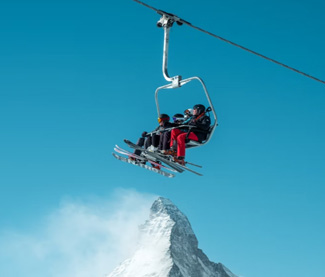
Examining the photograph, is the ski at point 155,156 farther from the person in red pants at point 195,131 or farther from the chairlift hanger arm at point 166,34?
the chairlift hanger arm at point 166,34

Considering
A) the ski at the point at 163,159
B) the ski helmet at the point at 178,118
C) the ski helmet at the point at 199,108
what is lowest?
the ski at the point at 163,159

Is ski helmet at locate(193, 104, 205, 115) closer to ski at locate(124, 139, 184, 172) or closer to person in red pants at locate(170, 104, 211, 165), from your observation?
person in red pants at locate(170, 104, 211, 165)

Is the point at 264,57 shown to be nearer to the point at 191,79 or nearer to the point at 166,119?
the point at 191,79

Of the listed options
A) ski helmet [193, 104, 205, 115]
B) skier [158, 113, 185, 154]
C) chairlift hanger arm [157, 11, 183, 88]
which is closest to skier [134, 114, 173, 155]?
skier [158, 113, 185, 154]

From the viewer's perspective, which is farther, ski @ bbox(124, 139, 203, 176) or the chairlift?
ski @ bbox(124, 139, 203, 176)

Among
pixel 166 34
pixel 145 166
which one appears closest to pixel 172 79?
pixel 166 34

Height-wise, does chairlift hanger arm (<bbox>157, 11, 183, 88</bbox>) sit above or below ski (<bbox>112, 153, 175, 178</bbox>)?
above

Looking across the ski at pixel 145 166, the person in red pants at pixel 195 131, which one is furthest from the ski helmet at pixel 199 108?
the ski at pixel 145 166

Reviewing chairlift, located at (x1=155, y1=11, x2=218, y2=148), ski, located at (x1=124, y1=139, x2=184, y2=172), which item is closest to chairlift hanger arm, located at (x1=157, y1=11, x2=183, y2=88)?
chairlift, located at (x1=155, y1=11, x2=218, y2=148)

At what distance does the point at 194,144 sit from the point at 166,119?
1.56 m

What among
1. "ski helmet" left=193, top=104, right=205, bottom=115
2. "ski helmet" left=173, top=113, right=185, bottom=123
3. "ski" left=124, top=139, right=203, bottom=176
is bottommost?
"ski" left=124, top=139, right=203, bottom=176

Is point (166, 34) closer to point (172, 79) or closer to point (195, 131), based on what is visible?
point (172, 79)

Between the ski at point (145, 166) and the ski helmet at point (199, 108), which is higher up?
the ski helmet at point (199, 108)

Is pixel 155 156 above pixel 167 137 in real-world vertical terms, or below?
below
